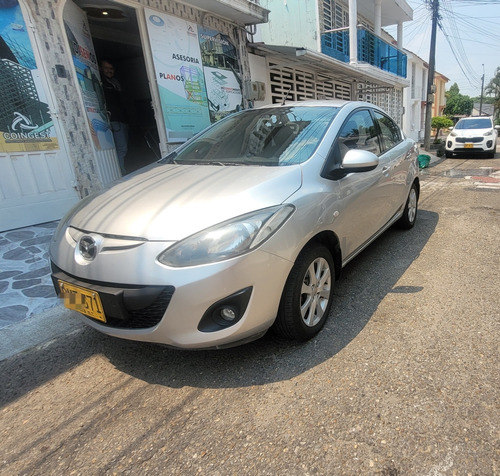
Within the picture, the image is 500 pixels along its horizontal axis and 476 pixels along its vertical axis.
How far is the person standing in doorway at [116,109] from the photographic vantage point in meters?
6.43

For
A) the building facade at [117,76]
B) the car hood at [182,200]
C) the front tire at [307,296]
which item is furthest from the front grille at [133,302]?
the building facade at [117,76]

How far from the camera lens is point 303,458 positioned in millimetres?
1543

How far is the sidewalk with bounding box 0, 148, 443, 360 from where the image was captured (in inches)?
99.8

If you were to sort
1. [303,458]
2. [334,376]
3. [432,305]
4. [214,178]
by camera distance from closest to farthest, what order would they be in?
[303,458]
[334,376]
[214,178]
[432,305]

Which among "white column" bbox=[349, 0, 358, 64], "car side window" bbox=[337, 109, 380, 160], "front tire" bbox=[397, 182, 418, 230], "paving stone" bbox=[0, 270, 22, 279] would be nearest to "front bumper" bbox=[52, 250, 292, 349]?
"car side window" bbox=[337, 109, 380, 160]

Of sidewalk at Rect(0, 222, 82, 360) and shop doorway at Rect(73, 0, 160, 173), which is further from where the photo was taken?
shop doorway at Rect(73, 0, 160, 173)

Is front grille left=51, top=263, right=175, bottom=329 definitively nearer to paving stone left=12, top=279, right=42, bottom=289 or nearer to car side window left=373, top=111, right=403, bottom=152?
paving stone left=12, top=279, right=42, bottom=289

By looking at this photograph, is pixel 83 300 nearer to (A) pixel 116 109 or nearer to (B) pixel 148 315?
(B) pixel 148 315

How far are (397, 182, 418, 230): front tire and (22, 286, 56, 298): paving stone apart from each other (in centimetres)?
395

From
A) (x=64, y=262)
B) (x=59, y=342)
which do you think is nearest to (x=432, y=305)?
(x=64, y=262)

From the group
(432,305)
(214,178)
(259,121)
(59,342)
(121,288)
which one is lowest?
(432,305)

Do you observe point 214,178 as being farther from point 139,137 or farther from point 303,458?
point 139,137

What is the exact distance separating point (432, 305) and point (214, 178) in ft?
6.29

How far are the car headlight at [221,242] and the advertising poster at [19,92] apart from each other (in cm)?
373
